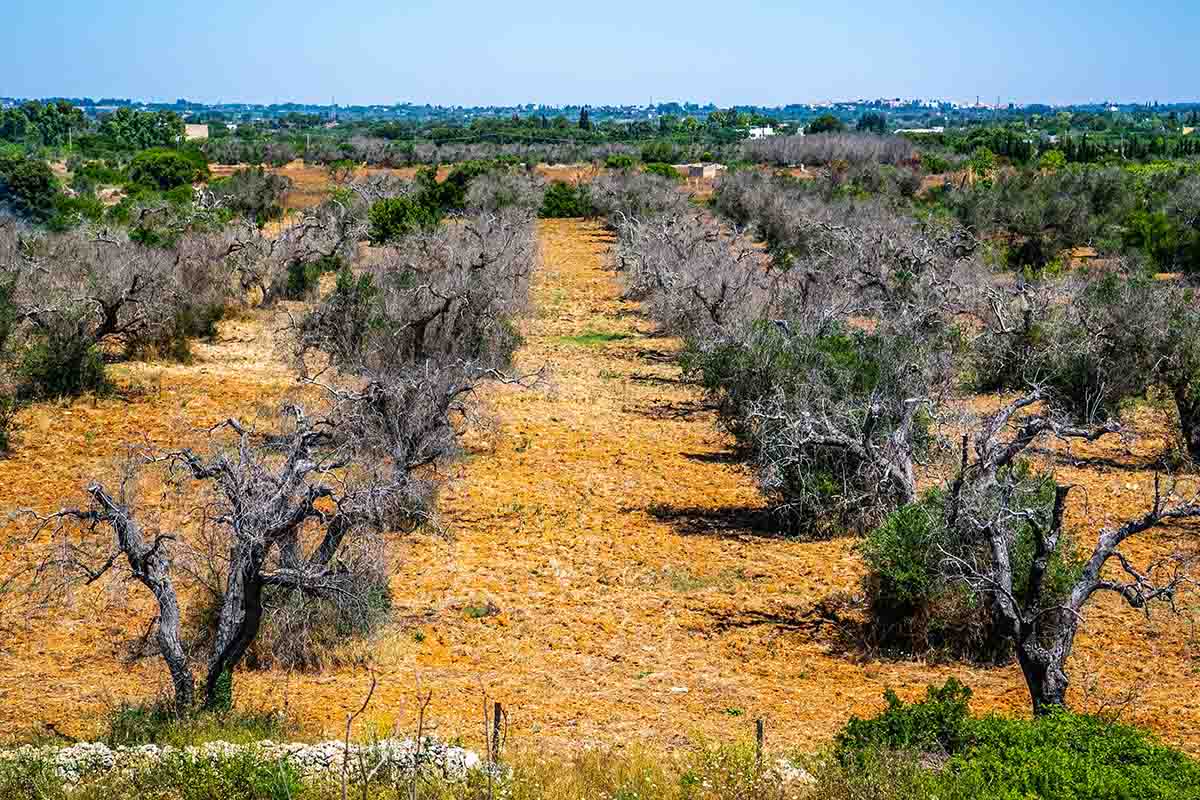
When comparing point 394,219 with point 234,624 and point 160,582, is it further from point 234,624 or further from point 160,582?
point 160,582

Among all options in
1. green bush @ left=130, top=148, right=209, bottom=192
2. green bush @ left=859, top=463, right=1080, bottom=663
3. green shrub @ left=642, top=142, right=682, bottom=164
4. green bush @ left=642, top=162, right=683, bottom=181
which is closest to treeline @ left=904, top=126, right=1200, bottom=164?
green shrub @ left=642, top=142, right=682, bottom=164

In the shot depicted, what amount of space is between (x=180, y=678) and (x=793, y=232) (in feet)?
113

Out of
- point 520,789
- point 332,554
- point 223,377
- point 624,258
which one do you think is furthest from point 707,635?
point 624,258

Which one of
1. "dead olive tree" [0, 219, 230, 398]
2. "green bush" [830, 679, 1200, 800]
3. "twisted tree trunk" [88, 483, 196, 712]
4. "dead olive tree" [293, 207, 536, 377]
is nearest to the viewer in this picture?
"green bush" [830, 679, 1200, 800]

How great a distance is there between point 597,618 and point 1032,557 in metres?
4.51

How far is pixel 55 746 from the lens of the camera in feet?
29.1

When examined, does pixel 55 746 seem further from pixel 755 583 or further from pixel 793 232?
pixel 793 232

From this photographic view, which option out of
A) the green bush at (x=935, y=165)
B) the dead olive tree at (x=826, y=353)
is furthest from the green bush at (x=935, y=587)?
the green bush at (x=935, y=165)

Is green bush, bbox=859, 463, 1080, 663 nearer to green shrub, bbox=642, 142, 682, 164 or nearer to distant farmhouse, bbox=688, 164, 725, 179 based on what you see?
distant farmhouse, bbox=688, 164, 725, 179

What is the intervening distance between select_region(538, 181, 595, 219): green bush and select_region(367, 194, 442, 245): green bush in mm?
24556

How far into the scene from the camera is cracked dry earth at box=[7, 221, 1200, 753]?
35.1 feet

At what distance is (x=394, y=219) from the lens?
125 feet

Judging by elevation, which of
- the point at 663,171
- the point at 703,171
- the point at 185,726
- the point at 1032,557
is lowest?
the point at 185,726

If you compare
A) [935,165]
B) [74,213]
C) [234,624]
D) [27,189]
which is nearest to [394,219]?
[74,213]
